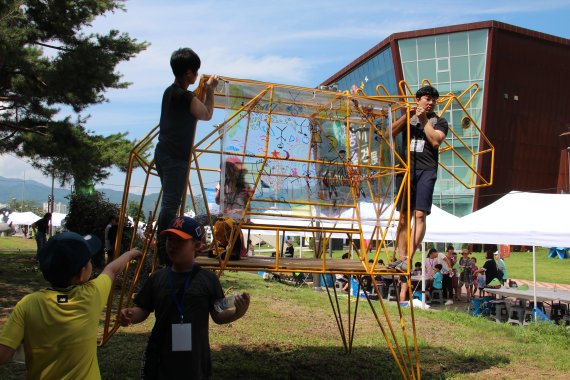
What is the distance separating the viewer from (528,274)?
26906mm

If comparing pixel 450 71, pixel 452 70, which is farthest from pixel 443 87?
pixel 452 70

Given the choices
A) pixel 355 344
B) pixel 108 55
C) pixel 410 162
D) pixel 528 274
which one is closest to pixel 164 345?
pixel 410 162

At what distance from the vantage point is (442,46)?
1741 inches

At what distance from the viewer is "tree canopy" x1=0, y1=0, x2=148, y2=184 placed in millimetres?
13484

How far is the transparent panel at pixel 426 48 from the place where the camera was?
44.2 meters

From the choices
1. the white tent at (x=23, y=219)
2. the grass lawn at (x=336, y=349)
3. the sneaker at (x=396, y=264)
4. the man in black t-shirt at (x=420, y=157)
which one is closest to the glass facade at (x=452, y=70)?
the grass lawn at (x=336, y=349)

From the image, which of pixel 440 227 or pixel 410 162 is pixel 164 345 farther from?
pixel 440 227

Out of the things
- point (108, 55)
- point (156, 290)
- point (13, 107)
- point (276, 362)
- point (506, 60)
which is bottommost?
point (276, 362)

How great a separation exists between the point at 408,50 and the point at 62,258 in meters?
45.5

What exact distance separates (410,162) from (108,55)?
36.2ft

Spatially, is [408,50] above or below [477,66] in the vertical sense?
above

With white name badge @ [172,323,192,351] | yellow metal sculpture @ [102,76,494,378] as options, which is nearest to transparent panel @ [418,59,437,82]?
yellow metal sculpture @ [102,76,494,378]

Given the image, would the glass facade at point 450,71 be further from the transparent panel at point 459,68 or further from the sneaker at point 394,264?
the sneaker at point 394,264

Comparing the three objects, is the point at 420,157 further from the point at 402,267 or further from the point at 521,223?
the point at 521,223
